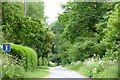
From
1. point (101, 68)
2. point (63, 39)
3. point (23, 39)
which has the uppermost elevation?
point (63, 39)

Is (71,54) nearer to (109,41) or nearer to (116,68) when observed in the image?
(109,41)

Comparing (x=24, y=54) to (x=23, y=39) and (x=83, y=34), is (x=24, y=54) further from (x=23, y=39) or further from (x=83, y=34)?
(x=83, y=34)

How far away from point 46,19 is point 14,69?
187 inches

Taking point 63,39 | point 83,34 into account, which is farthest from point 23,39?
point 83,34

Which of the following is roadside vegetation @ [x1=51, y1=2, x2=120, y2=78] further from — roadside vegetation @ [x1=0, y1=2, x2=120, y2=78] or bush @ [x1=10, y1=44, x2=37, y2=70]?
bush @ [x1=10, y1=44, x2=37, y2=70]

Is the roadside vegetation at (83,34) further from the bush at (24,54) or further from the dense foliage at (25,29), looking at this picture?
the bush at (24,54)

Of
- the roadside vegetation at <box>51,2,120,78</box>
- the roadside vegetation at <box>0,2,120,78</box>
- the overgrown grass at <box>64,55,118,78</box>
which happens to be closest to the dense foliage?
the roadside vegetation at <box>0,2,120,78</box>

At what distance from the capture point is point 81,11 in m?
10.7

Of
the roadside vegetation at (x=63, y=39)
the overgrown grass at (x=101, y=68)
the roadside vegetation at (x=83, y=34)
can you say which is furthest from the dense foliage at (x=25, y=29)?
the overgrown grass at (x=101, y=68)

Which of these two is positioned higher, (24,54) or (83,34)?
(83,34)

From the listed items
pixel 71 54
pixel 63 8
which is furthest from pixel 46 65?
pixel 63 8

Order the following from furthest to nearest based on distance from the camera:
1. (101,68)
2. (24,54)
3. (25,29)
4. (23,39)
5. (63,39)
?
(63,39), (23,39), (25,29), (24,54), (101,68)

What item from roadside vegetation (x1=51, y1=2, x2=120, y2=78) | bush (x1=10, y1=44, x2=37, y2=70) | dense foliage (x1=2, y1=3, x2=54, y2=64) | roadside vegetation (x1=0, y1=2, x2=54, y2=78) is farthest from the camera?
roadside vegetation (x1=51, y1=2, x2=120, y2=78)

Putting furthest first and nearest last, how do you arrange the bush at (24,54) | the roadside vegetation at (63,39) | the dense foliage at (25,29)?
the dense foliage at (25,29)
the bush at (24,54)
the roadside vegetation at (63,39)
